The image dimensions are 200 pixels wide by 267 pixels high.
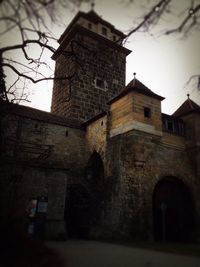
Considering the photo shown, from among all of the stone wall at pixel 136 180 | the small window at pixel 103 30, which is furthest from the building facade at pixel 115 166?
the small window at pixel 103 30

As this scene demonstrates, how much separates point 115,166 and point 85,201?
2.83m

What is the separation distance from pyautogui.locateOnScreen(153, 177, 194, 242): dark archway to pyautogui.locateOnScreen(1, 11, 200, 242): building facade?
0.06m

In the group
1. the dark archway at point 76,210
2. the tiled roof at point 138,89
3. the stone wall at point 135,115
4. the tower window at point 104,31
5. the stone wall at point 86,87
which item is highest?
the tower window at point 104,31

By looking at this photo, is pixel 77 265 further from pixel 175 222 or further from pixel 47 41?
pixel 175 222

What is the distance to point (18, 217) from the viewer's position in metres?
6.71

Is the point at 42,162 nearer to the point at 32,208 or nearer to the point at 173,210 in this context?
the point at 32,208

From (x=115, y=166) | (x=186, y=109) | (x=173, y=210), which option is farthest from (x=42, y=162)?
(x=186, y=109)

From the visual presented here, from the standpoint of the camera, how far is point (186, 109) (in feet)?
56.5

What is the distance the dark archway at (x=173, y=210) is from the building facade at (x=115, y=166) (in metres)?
0.06

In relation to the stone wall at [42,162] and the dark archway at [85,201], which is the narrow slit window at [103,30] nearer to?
the stone wall at [42,162]

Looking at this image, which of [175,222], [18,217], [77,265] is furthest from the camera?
A: [175,222]

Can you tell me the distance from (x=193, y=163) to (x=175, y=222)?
3.74 meters

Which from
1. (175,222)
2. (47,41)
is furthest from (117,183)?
(47,41)

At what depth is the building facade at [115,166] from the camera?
12.2m
